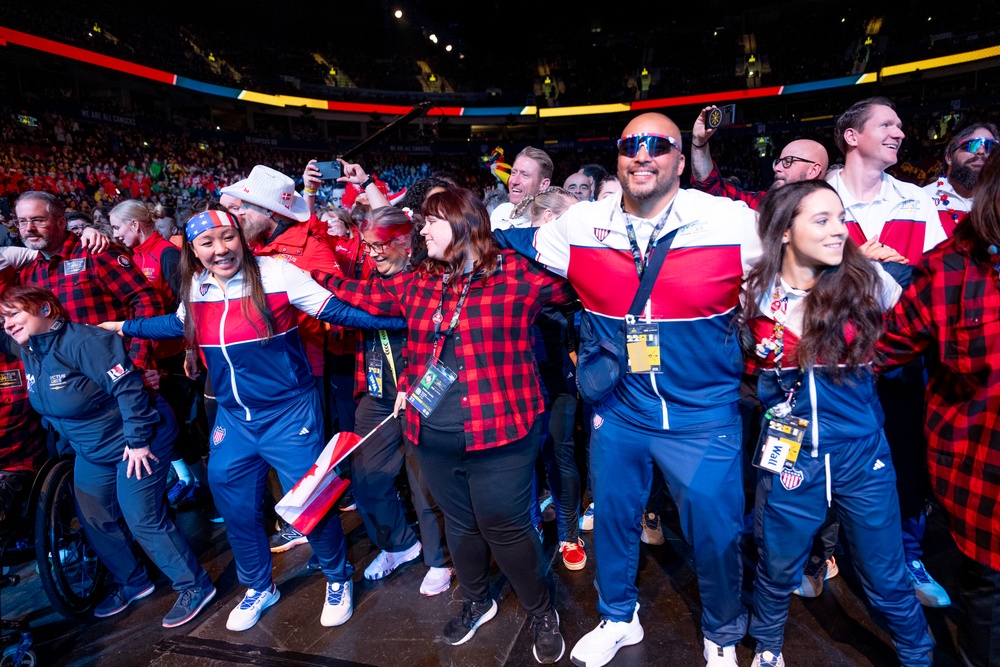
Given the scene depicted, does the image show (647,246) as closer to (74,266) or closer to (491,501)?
(491,501)

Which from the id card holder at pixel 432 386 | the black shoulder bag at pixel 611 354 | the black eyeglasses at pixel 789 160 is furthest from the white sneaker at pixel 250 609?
the black eyeglasses at pixel 789 160

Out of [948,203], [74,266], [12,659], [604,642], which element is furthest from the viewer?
[74,266]

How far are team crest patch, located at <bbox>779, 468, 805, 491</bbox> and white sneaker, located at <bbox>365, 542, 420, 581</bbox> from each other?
2.16 metres

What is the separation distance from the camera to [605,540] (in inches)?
89.5

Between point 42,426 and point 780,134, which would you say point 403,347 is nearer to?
point 42,426

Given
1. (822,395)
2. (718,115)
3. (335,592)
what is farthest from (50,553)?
(718,115)

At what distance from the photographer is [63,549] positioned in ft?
9.74

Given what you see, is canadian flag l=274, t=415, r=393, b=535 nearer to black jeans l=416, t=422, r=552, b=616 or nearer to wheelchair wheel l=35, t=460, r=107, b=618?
black jeans l=416, t=422, r=552, b=616

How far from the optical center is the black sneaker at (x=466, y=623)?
2.54 metres

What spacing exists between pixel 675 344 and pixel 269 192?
260 cm

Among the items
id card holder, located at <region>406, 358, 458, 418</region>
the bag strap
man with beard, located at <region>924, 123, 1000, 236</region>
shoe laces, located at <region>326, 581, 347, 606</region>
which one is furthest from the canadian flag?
man with beard, located at <region>924, 123, 1000, 236</region>

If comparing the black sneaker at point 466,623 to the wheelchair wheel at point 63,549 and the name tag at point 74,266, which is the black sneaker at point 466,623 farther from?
the name tag at point 74,266

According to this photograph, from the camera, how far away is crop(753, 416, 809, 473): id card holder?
192 cm

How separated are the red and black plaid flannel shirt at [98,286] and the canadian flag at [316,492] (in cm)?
162
